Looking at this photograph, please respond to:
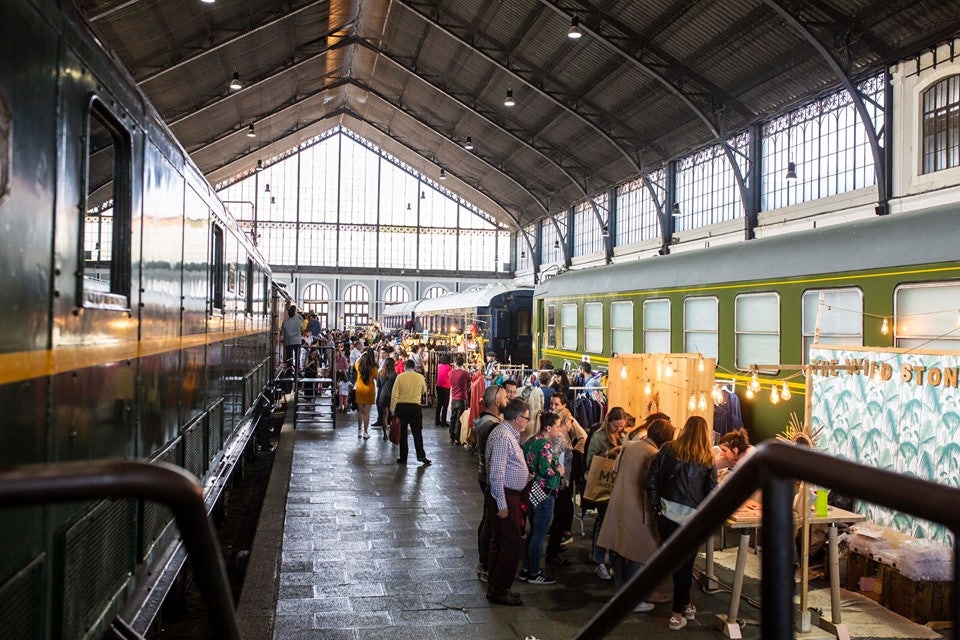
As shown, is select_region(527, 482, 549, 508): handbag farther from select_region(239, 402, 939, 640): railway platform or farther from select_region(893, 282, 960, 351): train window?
select_region(893, 282, 960, 351): train window

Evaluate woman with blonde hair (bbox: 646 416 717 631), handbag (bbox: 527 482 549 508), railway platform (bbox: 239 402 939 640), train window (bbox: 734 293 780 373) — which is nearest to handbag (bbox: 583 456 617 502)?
handbag (bbox: 527 482 549 508)

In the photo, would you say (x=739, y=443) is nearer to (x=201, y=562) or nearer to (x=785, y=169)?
(x=201, y=562)

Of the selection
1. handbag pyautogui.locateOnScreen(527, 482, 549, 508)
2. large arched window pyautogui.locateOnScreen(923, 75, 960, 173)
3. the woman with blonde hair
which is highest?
large arched window pyautogui.locateOnScreen(923, 75, 960, 173)

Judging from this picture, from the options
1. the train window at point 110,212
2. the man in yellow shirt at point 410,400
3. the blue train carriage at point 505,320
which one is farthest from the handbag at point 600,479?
the blue train carriage at point 505,320

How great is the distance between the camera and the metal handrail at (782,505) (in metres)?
1.11

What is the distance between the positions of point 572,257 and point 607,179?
6.89 meters

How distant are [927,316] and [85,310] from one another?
8.33m

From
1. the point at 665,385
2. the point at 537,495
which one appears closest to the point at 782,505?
the point at 537,495

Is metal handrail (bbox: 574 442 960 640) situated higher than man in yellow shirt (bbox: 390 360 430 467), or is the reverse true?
metal handrail (bbox: 574 442 960 640)

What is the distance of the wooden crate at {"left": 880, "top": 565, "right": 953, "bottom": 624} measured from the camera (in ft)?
21.6

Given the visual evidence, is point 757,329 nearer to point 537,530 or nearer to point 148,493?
point 537,530

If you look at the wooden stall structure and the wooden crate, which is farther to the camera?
the wooden stall structure

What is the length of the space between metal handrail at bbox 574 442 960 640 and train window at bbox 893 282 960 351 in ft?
25.4

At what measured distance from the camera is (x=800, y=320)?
10656 millimetres
